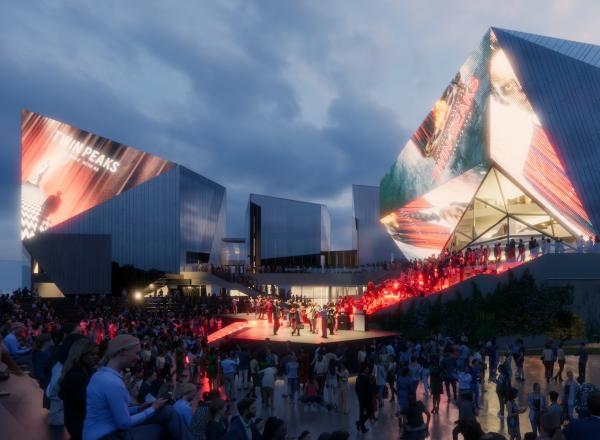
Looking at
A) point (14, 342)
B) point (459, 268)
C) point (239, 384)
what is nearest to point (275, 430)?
point (14, 342)

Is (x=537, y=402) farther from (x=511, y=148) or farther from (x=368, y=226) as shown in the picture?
(x=368, y=226)

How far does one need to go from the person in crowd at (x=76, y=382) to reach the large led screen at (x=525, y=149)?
24.0 metres

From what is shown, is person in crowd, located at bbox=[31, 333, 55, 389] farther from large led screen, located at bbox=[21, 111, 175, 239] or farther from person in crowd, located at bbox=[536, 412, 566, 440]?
large led screen, located at bbox=[21, 111, 175, 239]

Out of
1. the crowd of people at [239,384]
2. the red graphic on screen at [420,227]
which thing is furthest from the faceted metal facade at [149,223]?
the crowd of people at [239,384]

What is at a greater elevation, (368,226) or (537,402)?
(368,226)

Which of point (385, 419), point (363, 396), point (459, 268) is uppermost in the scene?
point (459, 268)

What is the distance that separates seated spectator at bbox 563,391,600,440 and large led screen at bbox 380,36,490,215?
82.9ft

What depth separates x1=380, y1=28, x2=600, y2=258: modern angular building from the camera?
25.2m

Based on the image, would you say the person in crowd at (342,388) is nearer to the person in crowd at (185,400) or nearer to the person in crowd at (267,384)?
the person in crowd at (267,384)

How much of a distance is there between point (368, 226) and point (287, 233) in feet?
21.4

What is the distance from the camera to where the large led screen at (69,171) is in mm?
41906

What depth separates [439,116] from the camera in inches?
1320

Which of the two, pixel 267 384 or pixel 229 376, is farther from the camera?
pixel 229 376

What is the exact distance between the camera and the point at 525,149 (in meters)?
27.0
